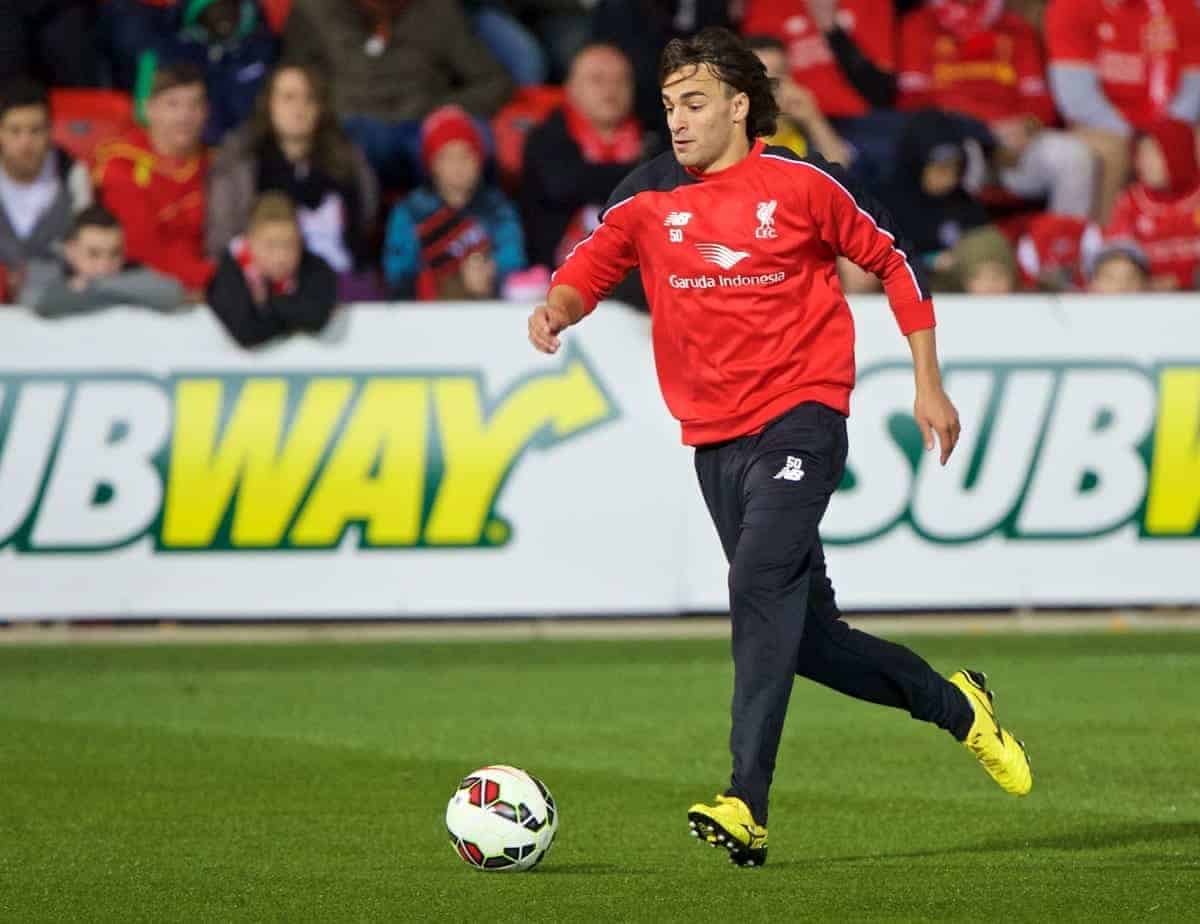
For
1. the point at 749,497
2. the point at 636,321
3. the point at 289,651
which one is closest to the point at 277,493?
the point at 289,651

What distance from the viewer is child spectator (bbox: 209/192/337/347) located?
13492 millimetres

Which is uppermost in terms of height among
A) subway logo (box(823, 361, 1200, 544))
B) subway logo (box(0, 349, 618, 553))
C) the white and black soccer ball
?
the white and black soccer ball

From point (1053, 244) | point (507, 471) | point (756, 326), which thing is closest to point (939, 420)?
point (756, 326)

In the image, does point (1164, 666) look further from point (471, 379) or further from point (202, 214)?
point (202, 214)

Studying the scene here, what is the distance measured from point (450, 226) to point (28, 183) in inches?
99.2

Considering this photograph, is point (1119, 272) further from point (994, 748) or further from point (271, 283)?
point (994, 748)

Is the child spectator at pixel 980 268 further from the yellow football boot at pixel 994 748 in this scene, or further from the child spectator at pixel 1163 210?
the yellow football boot at pixel 994 748

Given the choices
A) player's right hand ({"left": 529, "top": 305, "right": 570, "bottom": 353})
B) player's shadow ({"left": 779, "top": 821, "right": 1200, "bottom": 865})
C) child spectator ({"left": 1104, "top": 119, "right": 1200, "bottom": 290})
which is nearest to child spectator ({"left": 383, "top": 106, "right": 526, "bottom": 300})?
child spectator ({"left": 1104, "top": 119, "right": 1200, "bottom": 290})

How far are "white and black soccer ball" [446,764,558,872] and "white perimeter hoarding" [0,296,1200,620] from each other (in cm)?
648

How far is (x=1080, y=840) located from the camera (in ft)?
24.7

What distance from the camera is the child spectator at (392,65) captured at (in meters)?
16.2

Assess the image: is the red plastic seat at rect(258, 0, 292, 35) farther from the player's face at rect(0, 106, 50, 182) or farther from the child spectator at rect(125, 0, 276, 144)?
the player's face at rect(0, 106, 50, 182)

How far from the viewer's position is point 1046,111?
17.8m

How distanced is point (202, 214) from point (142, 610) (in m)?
2.80
